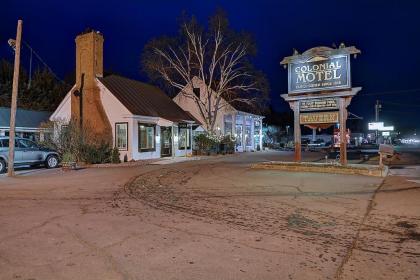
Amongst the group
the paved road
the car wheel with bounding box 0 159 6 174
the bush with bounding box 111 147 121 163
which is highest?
the bush with bounding box 111 147 121 163

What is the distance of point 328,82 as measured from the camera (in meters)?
18.1

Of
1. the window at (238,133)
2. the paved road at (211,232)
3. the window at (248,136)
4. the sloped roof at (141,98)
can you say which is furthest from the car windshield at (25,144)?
the window at (248,136)

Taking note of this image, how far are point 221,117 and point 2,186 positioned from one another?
26.1 meters

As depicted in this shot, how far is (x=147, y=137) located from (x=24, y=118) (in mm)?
11634

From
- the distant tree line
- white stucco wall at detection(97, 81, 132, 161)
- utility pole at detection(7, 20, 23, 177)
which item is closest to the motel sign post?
white stucco wall at detection(97, 81, 132, 161)

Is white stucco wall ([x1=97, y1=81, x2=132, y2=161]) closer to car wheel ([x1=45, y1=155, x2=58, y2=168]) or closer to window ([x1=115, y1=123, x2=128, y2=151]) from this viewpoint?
window ([x1=115, y1=123, x2=128, y2=151])

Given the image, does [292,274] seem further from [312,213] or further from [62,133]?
[62,133]

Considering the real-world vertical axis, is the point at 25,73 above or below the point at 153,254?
above

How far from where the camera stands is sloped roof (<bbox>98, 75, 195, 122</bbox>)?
2652cm

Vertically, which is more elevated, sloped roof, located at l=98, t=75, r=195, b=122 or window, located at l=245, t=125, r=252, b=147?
sloped roof, located at l=98, t=75, r=195, b=122

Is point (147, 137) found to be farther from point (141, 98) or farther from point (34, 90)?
point (34, 90)

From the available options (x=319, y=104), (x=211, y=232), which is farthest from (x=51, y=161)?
(x=211, y=232)

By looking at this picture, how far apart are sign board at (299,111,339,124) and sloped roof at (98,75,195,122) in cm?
1106

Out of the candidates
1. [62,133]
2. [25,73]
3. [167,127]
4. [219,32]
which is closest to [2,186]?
[62,133]
